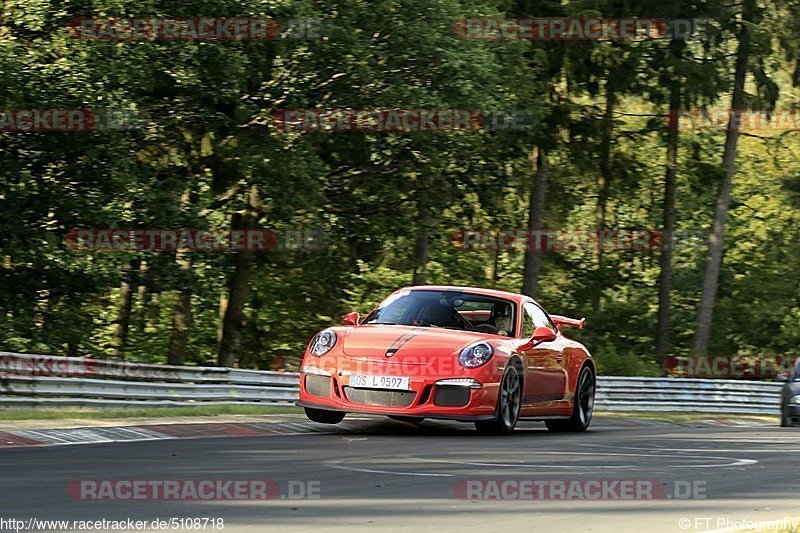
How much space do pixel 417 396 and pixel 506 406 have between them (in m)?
1.29

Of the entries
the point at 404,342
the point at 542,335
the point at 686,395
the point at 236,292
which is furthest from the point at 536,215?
the point at 404,342

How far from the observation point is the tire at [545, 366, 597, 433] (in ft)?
53.4

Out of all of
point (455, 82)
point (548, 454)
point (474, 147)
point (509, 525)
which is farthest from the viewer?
point (474, 147)

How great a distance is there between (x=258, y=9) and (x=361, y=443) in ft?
49.1

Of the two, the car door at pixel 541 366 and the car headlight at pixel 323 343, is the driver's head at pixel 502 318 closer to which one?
the car door at pixel 541 366

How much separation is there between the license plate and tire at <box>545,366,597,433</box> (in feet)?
12.0

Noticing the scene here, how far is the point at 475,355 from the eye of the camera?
44.3 feet

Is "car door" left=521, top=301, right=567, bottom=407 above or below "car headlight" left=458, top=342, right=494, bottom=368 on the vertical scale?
below

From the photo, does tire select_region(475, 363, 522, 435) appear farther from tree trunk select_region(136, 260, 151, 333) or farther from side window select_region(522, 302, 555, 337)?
tree trunk select_region(136, 260, 151, 333)

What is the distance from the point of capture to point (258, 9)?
2566 centimetres

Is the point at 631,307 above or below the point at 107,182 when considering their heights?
below

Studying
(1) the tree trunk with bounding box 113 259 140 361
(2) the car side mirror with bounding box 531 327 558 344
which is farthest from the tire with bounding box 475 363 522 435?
(1) the tree trunk with bounding box 113 259 140 361

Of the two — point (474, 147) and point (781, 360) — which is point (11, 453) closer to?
point (474, 147)

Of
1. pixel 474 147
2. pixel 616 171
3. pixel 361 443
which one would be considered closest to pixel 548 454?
pixel 361 443
